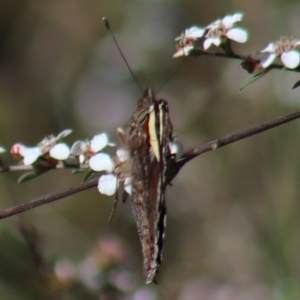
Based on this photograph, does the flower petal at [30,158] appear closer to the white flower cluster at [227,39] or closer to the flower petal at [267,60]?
the white flower cluster at [227,39]

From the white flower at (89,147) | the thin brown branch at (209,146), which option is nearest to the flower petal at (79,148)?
the white flower at (89,147)

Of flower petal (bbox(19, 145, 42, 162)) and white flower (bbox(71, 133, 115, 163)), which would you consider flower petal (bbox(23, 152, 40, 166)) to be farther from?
white flower (bbox(71, 133, 115, 163))

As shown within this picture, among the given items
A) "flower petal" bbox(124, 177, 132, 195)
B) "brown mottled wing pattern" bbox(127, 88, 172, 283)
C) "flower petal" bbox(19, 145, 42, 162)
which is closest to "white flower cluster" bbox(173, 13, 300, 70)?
"brown mottled wing pattern" bbox(127, 88, 172, 283)

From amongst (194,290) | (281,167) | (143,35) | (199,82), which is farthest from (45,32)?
(194,290)

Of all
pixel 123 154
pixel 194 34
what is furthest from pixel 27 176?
pixel 194 34

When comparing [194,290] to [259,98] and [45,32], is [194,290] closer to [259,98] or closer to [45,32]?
[259,98]

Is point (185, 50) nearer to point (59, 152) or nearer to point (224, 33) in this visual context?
point (224, 33)
